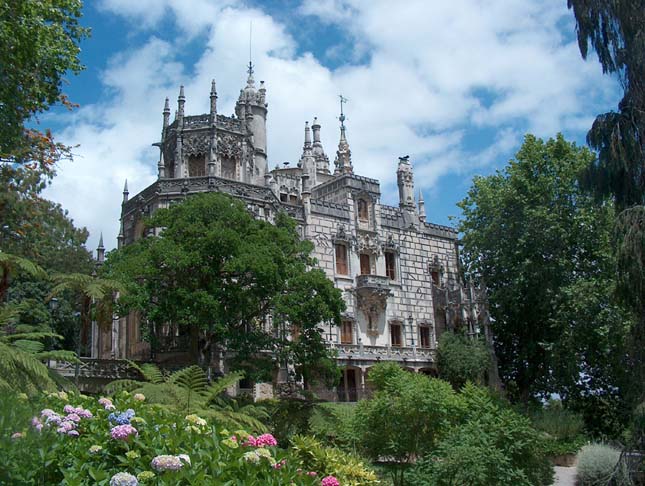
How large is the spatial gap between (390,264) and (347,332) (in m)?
5.25

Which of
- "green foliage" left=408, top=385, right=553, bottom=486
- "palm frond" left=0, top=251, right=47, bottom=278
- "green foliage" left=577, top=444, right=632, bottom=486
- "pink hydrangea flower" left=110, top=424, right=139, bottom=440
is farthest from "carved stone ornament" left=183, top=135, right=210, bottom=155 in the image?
"pink hydrangea flower" left=110, top=424, right=139, bottom=440

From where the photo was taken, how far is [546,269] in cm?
3581

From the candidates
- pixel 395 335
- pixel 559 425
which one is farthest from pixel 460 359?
pixel 559 425

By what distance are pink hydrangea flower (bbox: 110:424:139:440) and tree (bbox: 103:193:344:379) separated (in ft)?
58.1

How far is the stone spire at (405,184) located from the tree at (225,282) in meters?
16.3

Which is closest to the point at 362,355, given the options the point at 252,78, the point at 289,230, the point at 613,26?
the point at 289,230

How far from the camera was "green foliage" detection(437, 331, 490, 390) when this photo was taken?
37.0 meters

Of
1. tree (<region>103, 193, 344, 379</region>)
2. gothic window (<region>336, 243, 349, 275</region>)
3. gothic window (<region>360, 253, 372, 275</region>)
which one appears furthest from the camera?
gothic window (<region>360, 253, 372, 275</region>)

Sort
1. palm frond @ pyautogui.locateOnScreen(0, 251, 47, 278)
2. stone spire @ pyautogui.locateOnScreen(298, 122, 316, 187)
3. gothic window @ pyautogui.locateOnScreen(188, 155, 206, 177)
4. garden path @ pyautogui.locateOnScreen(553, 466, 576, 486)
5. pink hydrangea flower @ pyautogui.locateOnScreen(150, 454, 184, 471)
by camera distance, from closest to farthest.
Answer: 1. pink hydrangea flower @ pyautogui.locateOnScreen(150, 454, 184, 471)
2. palm frond @ pyautogui.locateOnScreen(0, 251, 47, 278)
3. garden path @ pyautogui.locateOnScreen(553, 466, 576, 486)
4. gothic window @ pyautogui.locateOnScreen(188, 155, 206, 177)
5. stone spire @ pyautogui.locateOnScreen(298, 122, 316, 187)

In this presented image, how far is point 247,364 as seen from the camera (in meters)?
26.6

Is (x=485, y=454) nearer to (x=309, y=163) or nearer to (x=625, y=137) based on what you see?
(x=625, y=137)

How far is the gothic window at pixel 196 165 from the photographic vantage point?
35.5 meters

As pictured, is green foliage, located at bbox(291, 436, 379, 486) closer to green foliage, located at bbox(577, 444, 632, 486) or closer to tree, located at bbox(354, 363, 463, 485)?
tree, located at bbox(354, 363, 463, 485)

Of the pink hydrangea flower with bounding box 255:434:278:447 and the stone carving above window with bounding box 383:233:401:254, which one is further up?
the stone carving above window with bounding box 383:233:401:254
